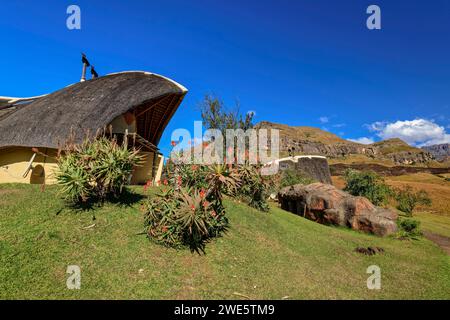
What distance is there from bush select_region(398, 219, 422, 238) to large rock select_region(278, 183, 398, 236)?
491mm

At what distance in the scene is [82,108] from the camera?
14453 mm

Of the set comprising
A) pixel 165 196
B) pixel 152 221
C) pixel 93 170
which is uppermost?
pixel 93 170

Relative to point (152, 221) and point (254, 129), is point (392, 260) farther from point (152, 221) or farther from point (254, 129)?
point (254, 129)

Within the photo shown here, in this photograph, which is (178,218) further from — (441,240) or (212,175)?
(441,240)

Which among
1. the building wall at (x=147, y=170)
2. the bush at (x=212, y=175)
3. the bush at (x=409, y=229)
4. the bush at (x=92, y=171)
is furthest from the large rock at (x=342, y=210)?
the bush at (x=92, y=171)

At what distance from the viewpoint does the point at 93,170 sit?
8.89 metres

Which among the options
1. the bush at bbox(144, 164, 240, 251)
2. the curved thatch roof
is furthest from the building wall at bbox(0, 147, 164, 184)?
the bush at bbox(144, 164, 240, 251)

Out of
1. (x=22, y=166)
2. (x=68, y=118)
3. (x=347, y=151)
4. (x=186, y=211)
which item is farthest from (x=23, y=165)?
(x=347, y=151)

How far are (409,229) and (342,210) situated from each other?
370cm

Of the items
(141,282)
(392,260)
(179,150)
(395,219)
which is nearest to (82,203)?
(179,150)

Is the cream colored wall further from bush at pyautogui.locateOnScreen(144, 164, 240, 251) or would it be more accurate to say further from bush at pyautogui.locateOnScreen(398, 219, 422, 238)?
bush at pyautogui.locateOnScreen(398, 219, 422, 238)

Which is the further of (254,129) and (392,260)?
(254,129)
